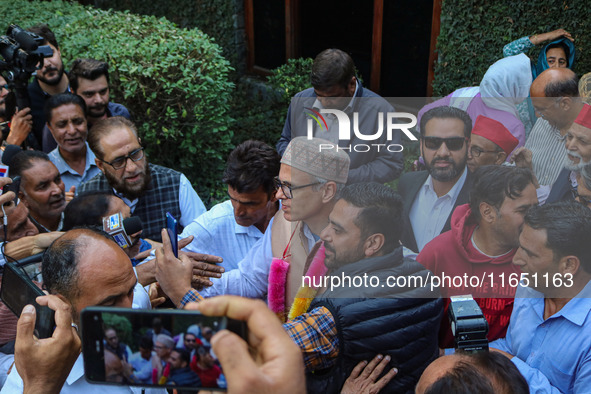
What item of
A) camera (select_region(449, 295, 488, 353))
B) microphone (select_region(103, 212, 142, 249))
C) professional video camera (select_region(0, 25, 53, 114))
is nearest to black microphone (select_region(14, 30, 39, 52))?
professional video camera (select_region(0, 25, 53, 114))

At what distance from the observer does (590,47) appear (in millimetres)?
5004

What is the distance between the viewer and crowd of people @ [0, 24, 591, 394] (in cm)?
141

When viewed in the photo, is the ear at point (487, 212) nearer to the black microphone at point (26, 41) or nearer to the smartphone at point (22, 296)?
the smartphone at point (22, 296)

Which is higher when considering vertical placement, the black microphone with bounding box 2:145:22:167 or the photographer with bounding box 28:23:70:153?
the photographer with bounding box 28:23:70:153

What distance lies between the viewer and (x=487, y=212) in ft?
7.40

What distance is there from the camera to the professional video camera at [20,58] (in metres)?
4.25

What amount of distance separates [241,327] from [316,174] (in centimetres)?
153

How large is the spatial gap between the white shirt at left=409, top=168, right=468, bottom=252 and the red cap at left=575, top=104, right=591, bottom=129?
0.58 metres

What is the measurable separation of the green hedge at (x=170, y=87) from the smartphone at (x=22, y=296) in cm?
346

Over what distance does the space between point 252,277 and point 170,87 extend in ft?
10.3

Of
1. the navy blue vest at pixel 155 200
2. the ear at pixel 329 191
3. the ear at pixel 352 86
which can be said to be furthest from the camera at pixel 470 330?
the ear at pixel 352 86

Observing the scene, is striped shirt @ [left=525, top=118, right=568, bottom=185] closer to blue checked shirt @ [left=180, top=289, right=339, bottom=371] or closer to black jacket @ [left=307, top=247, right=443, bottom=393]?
black jacket @ [left=307, top=247, right=443, bottom=393]

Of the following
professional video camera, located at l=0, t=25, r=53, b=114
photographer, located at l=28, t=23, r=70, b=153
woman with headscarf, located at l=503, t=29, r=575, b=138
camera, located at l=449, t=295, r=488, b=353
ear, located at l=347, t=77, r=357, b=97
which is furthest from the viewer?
photographer, located at l=28, t=23, r=70, b=153

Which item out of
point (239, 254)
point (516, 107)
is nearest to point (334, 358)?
point (239, 254)
